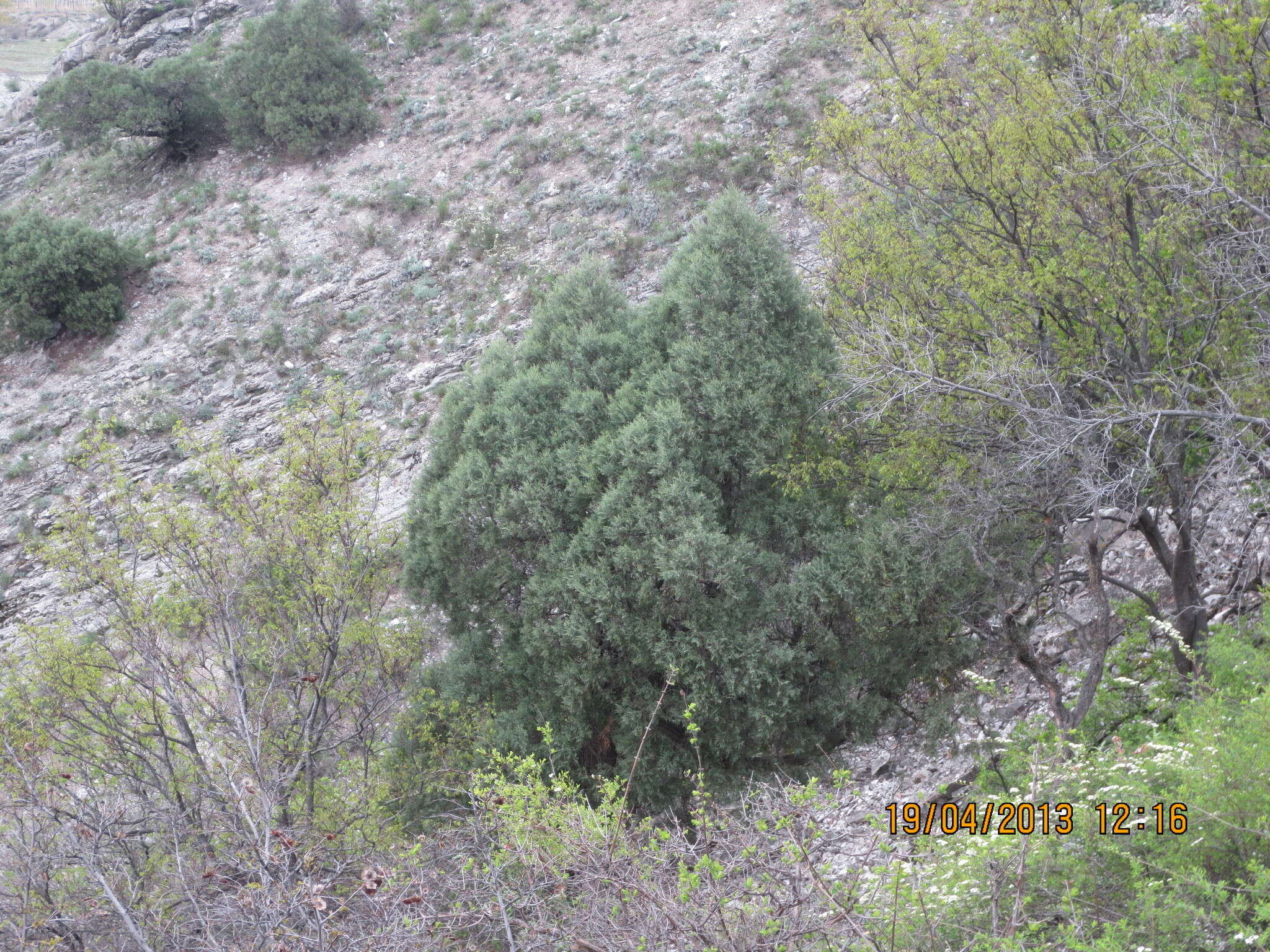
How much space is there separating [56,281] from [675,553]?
16.4m

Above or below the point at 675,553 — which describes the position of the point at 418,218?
above

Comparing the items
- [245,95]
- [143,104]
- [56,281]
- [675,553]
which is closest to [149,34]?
[143,104]

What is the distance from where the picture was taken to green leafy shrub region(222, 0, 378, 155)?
21.0 metres

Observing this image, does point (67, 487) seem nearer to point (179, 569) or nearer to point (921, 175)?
point (179, 569)

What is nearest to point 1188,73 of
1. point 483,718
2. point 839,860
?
point 839,860

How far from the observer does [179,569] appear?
31.6ft

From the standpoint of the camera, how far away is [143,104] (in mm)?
22000

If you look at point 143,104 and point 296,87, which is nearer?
point 296,87
